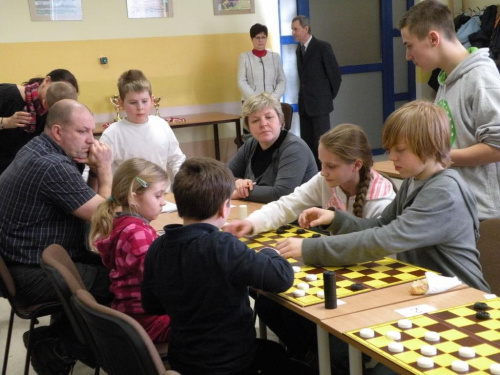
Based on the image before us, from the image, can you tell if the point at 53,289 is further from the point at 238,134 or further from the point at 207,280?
the point at 238,134

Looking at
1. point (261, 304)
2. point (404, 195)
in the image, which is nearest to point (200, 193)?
point (404, 195)

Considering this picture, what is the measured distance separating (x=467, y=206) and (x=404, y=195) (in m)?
0.26

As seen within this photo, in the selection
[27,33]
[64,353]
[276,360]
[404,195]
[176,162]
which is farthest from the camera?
[27,33]

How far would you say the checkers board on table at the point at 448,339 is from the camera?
152 cm

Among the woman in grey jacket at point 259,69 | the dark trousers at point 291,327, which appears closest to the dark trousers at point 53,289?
the dark trousers at point 291,327

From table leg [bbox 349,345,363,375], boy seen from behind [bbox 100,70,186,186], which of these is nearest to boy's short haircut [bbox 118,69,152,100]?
boy seen from behind [bbox 100,70,186,186]

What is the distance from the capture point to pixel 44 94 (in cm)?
438

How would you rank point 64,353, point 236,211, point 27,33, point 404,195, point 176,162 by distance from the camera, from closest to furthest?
→ point 404,195, point 64,353, point 236,211, point 176,162, point 27,33

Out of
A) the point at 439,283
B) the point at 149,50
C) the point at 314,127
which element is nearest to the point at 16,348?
the point at 439,283

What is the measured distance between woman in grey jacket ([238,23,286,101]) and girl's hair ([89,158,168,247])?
17.2 feet

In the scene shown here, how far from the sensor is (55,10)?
23.9ft

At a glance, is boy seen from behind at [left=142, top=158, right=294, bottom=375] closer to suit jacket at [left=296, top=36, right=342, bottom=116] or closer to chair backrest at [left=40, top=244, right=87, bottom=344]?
chair backrest at [left=40, top=244, right=87, bottom=344]

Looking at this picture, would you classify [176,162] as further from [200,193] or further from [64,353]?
[200,193]

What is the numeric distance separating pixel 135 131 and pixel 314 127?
419cm
